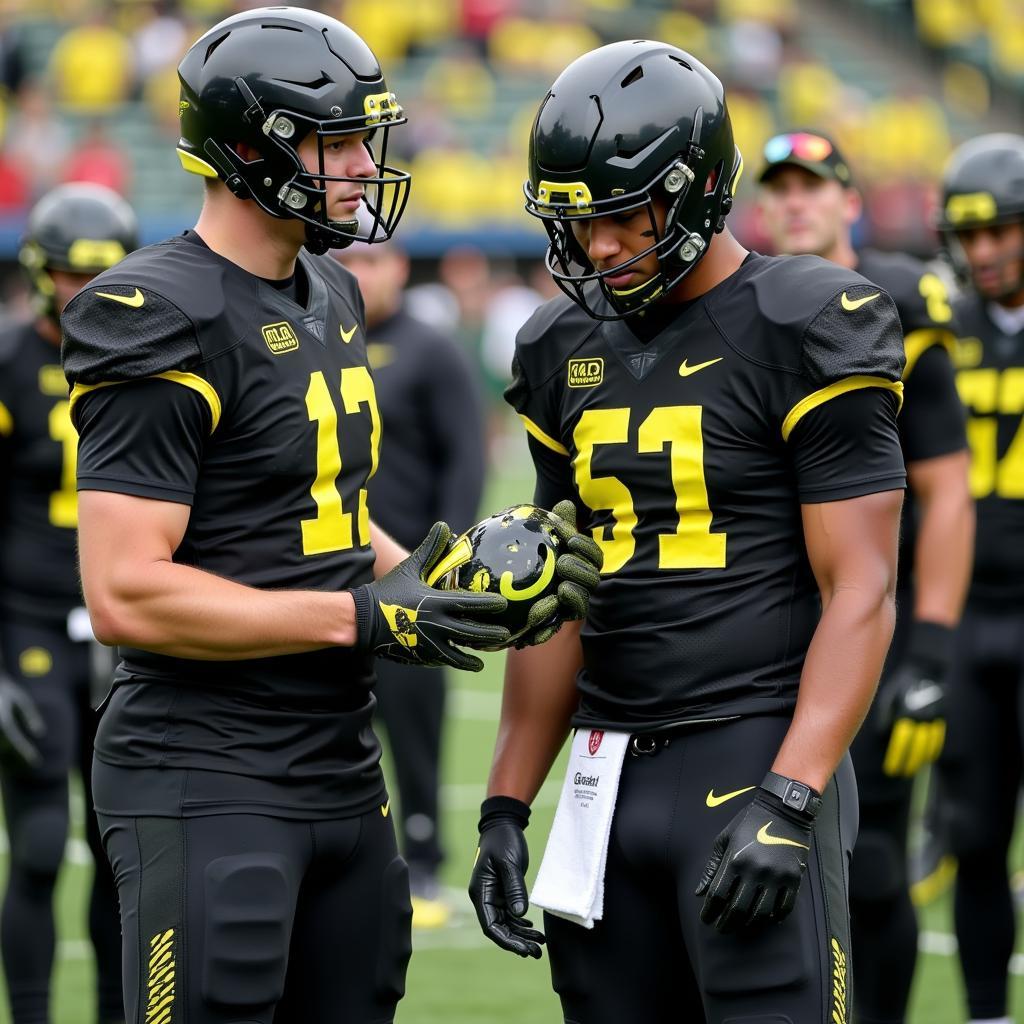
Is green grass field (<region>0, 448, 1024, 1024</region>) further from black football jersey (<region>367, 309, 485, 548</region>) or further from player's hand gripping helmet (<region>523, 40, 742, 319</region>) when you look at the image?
player's hand gripping helmet (<region>523, 40, 742, 319</region>)

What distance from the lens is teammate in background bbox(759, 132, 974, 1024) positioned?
4.65 metres

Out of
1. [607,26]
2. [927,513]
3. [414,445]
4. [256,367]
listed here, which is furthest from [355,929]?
[607,26]

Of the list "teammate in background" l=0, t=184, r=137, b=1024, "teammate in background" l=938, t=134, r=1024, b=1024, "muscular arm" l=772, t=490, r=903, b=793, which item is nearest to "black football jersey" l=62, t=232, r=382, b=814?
"muscular arm" l=772, t=490, r=903, b=793

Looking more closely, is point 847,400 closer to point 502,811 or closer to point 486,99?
point 502,811

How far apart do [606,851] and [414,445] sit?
12.4ft

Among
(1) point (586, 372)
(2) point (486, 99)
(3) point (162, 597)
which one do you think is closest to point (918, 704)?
(1) point (586, 372)

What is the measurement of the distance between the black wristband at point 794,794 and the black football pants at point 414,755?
3756 mm

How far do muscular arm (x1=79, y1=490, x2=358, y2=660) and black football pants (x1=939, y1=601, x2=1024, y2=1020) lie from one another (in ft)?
8.78

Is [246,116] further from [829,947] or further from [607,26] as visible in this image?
[607,26]

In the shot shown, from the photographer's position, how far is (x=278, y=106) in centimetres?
327

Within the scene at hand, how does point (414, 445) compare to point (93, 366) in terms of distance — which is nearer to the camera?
point (93, 366)

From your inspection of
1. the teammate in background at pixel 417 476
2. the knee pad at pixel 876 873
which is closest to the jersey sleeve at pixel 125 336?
the knee pad at pixel 876 873

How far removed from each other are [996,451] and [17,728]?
9.76ft

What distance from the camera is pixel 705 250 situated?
10.4 feet
